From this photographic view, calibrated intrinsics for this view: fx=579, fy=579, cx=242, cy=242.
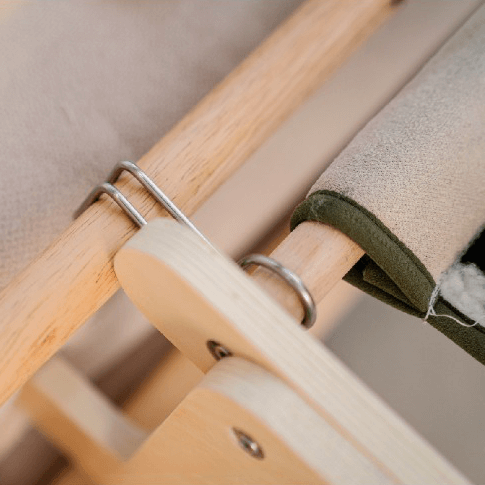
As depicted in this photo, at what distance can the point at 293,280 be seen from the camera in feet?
0.73

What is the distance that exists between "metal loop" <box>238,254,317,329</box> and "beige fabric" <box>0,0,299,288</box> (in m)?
0.12

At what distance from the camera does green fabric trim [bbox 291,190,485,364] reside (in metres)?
0.24

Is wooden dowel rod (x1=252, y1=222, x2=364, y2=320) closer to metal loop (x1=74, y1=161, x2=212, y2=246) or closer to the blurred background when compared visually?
metal loop (x1=74, y1=161, x2=212, y2=246)

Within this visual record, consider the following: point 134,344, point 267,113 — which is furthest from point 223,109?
point 134,344

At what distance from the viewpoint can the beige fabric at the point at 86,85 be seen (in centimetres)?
29

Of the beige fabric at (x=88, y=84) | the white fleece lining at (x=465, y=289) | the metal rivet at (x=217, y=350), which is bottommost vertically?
the white fleece lining at (x=465, y=289)

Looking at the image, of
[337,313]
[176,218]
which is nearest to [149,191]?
[176,218]

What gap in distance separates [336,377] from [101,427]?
0.21m

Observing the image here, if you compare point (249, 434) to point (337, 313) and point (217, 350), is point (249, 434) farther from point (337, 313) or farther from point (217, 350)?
point (337, 313)

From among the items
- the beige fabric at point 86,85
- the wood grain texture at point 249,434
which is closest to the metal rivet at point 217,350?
the wood grain texture at point 249,434

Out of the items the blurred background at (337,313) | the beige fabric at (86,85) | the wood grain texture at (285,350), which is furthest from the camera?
the blurred background at (337,313)

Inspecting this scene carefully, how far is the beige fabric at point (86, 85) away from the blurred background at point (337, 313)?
11 millimetres

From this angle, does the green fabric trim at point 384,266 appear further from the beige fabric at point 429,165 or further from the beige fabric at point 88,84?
the beige fabric at point 88,84

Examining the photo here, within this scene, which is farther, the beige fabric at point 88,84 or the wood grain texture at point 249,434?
the beige fabric at point 88,84
